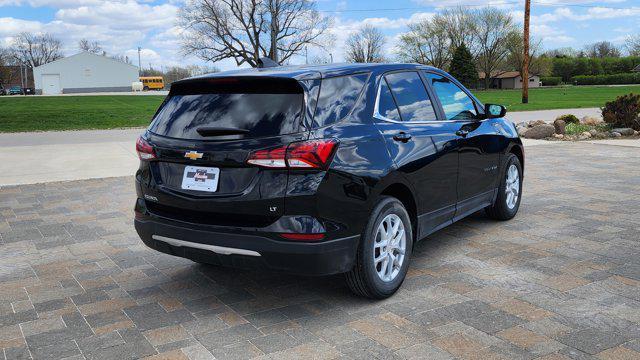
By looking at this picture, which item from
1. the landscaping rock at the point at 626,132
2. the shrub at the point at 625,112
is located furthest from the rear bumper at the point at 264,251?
the shrub at the point at 625,112

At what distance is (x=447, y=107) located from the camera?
500 centimetres

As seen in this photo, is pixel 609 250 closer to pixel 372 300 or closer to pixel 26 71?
pixel 372 300

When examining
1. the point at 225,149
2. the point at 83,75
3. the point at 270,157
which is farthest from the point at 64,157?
the point at 83,75

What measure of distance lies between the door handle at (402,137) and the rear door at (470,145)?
2.91 feet

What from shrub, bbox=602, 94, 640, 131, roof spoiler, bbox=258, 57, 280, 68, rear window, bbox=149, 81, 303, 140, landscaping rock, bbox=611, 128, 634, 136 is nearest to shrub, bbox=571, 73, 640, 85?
shrub, bbox=602, 94, 640, 131

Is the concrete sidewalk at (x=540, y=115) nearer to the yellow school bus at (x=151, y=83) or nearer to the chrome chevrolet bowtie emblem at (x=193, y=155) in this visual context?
the chrome chevrolet bowtie emblem at (x=193, y=155)

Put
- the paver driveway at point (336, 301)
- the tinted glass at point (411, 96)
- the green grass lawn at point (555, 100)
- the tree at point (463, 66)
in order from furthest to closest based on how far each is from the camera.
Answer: the tree at point (463, 66) < the green grass lawn at point (555, 100) < the tinted glass at point (411, 96) < the paver driveway at point (336, 301)

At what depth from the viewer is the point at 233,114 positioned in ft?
12.0

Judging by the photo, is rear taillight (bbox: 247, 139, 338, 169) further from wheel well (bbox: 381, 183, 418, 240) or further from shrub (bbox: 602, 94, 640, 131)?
shrub (bbox: 602, 94, 640, 131)

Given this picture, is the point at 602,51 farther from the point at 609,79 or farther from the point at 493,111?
the point at 493,111

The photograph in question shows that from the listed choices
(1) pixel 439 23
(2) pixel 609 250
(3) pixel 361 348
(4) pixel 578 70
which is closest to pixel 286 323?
(3) pixel 361 348

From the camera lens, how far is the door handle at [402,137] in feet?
13.3

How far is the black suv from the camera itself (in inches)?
134

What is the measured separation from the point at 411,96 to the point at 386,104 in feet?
1.50
